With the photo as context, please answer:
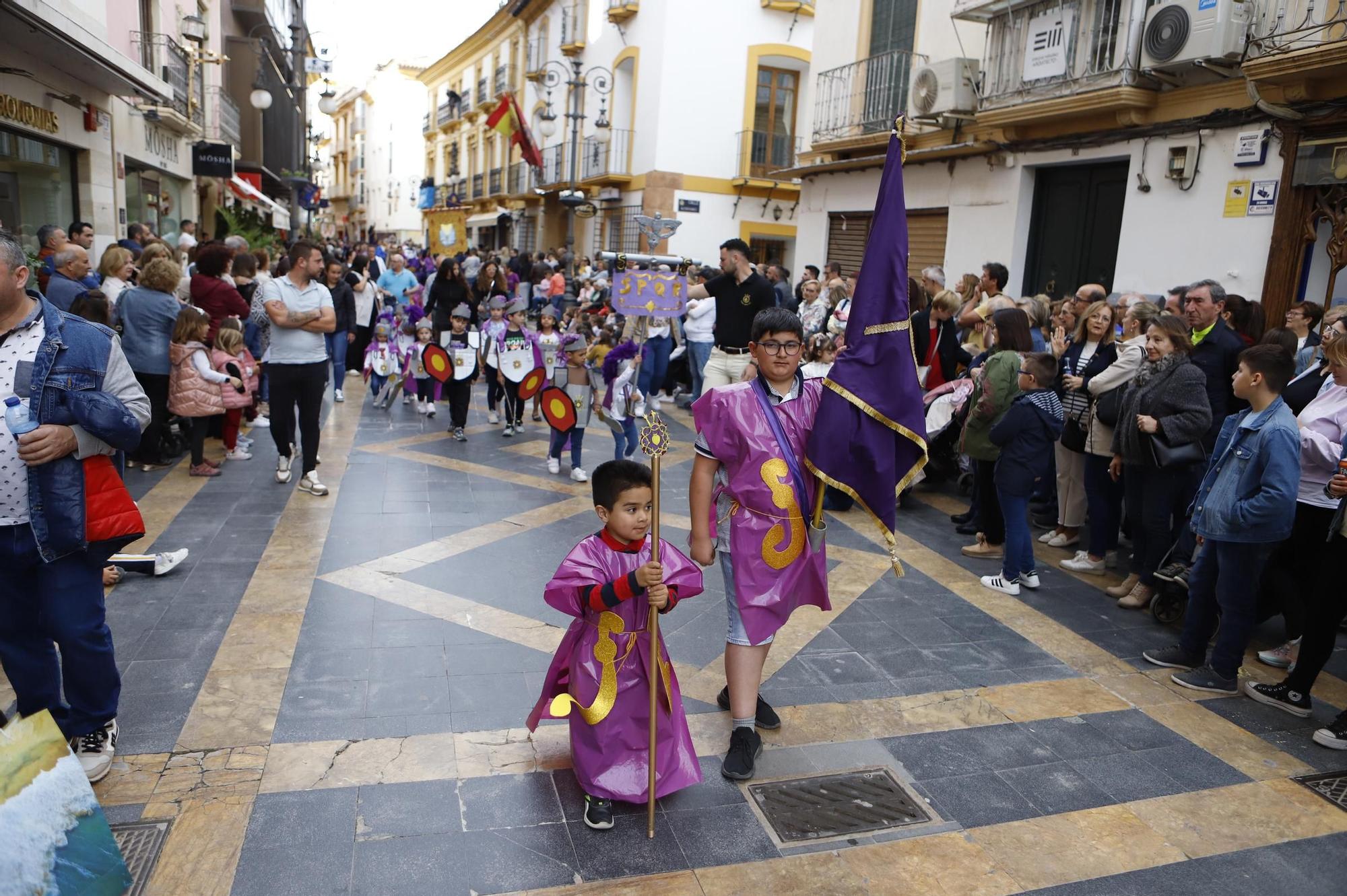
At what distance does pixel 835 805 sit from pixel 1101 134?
932 cm

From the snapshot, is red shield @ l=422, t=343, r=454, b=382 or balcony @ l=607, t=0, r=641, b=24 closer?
red shield @ l=422, t=343, r=454, b=382

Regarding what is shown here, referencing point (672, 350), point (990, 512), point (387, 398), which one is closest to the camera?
point (990, 512)

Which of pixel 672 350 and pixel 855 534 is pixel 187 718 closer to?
pixel 855 534

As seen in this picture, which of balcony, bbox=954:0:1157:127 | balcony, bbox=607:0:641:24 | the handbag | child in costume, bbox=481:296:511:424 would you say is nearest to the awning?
balcony, bbox=607:0:641:24

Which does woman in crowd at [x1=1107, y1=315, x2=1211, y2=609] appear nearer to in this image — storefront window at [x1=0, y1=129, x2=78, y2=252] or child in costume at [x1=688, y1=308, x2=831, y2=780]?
child in costume at [x1=688, y1=308, x2=831, y2=780]

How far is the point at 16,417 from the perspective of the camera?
123 inches

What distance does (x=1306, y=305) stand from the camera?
6816 mm

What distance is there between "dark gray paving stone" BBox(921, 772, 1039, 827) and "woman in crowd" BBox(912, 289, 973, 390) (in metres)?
4.87

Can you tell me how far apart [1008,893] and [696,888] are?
3.32ft

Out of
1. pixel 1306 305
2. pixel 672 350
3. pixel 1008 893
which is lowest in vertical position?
pixel 1008 893

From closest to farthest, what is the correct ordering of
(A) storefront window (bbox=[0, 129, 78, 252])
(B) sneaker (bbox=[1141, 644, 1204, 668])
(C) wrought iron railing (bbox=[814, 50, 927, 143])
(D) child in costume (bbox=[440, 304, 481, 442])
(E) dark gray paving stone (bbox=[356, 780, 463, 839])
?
(E) dark gray paving stone (bbox=[356, 780, 463, 839]) → (B) sneaker (bbox=[1141, 644, 1204, 668]) → (D) child in costume (bbox=[440, 304, 481, 442]) → (A) storefront window (bbox=[0, 129, 78, 252]) → (C) wrought iron railing (bbox=[814, 50, 927, 143])

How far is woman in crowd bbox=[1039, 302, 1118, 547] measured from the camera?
6.65 m

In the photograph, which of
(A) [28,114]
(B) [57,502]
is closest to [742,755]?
(B) [57,502]

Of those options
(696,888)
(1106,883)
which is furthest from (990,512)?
(696,888)
